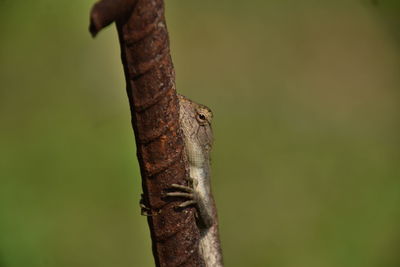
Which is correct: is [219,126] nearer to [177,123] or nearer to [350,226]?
[350,226]

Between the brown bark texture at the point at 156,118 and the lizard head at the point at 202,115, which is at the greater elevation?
the lizard head at the point at 202,115

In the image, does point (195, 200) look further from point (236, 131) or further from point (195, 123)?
point (236, 131)

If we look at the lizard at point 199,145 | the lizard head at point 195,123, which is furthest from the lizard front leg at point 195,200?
the lizard head at point 195,123

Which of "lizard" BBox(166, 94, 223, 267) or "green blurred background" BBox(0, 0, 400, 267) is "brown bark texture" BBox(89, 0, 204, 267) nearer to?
"lizard" BBox(166, 94, 223, 267)

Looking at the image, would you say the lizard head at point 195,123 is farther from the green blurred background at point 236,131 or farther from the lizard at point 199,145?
the green blurred background at point 236,131

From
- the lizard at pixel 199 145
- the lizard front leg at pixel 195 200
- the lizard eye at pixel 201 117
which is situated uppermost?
the lizard eye at pixel 201 117

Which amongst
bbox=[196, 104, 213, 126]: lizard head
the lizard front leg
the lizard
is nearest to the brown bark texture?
the lizard front leg
